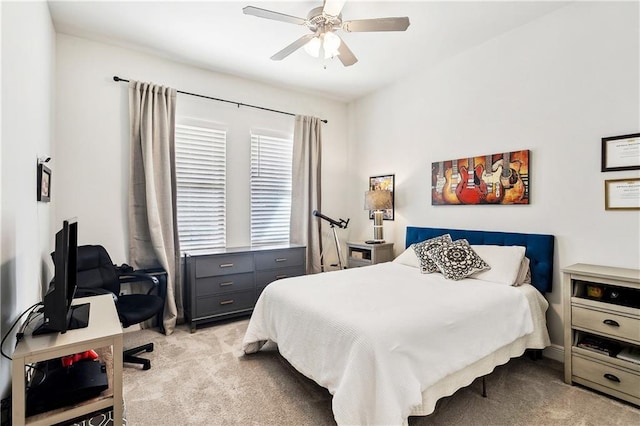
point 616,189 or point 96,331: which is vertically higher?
point 616,189

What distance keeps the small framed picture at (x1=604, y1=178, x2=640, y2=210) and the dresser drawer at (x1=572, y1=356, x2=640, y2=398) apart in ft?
3.71

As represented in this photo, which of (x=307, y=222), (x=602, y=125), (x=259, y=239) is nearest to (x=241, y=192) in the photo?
(x=259, y=239)

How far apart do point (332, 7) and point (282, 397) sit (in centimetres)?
266

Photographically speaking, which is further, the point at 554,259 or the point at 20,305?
the point at 554,259

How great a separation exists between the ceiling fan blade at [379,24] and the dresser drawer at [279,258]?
2487 millimetres

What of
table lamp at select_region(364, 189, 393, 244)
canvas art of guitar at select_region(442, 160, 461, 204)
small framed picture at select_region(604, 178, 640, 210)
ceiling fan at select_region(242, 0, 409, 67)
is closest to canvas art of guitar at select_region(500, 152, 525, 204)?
canvas art of guitar at select_region(442, 160, 461, 204)

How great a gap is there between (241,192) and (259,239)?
662mm

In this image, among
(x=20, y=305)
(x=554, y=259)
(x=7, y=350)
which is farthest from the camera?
(x=554, y=259)

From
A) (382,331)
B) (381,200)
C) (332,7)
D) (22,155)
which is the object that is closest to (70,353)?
(22,155)

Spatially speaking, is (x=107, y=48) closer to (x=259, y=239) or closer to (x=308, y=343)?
(x=259, y=239)

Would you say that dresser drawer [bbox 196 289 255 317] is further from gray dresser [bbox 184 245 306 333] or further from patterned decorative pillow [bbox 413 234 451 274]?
patterned decorative pillow [bbox 413 234 451 274]

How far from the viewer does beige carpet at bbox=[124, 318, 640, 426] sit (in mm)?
1904

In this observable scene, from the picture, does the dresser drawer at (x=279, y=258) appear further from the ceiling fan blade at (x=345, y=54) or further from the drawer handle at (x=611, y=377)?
the drawer handle at (x=611, y=377)

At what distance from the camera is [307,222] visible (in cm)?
436
